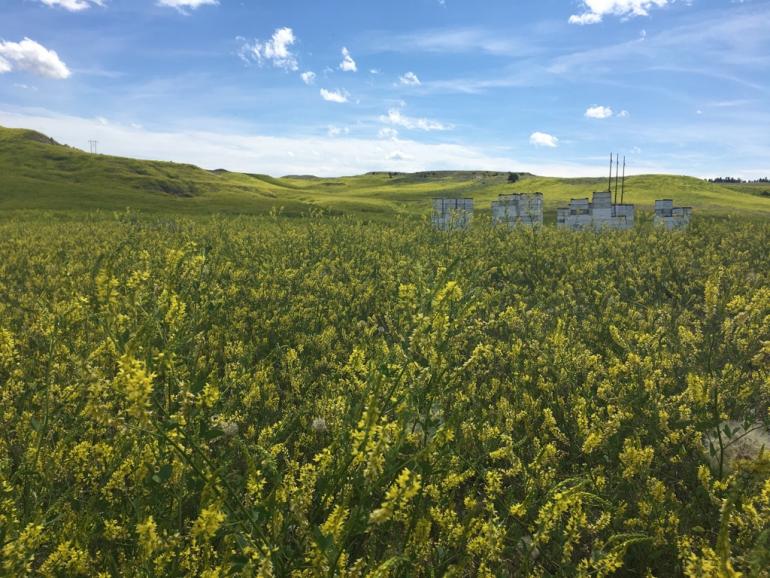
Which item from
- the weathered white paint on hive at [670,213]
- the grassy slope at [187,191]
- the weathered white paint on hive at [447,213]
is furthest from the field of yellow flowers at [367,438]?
the grassy slope at [187,191]

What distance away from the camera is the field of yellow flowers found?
2.48 meters

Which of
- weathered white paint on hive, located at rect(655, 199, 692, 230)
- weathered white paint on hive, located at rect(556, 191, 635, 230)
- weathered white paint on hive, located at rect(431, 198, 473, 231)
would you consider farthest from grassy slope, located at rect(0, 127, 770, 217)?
weathered white paint on hive, located at rect(655, 199, 692, 230)

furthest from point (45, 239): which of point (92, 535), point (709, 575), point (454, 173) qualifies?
point (454, 173)

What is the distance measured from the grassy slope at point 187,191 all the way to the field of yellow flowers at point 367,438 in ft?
141

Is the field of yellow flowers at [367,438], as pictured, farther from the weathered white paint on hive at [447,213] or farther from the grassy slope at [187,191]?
the grassy slope at [187,191]

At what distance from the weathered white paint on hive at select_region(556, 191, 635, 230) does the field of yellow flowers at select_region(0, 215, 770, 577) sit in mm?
16754

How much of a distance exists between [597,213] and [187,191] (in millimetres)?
83476

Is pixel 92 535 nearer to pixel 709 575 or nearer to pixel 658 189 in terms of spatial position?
pixel 709 575

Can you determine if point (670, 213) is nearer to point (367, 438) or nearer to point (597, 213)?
point (597, 213)

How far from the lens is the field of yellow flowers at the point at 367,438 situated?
2.48m

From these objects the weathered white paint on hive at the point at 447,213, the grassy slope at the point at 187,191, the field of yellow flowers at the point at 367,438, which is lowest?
the field of yellow flowers at the point at 367,438

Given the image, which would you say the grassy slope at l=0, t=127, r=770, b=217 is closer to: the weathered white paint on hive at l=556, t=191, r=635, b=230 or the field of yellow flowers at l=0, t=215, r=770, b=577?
the weathered white paint on hive at l=556, t=191, r=635, b=230

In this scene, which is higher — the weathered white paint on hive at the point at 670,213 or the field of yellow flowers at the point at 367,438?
the weathered white paint on hive at the point at 670,213

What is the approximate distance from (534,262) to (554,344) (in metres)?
7.34
